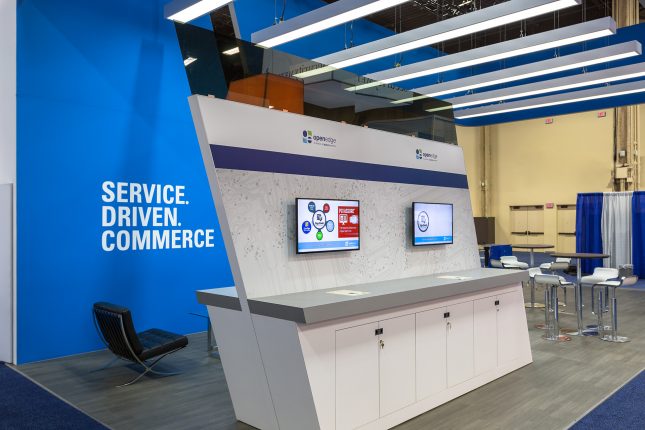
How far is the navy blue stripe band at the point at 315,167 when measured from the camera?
139 inches

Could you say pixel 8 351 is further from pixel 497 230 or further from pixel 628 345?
pixel 497 230

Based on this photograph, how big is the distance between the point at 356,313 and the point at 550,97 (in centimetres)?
720

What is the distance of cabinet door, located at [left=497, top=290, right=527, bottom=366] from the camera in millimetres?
4863

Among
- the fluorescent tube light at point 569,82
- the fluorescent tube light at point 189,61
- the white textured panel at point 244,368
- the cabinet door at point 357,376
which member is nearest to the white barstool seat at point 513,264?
the fluorescent tube light at point 569,82

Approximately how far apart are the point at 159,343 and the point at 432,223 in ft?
9.48

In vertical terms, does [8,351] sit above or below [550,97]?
below

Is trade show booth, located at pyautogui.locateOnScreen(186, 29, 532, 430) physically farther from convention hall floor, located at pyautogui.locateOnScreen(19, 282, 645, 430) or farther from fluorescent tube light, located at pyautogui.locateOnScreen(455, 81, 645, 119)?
fluorescent tube light, located at pyautogui.locateOnScreen(455, 81, 645, 119)

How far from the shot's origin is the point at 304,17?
18.5ft

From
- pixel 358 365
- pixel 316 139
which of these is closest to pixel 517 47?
pixel 316 139

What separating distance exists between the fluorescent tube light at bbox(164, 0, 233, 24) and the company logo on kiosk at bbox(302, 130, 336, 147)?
193cm

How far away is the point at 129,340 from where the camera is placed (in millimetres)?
4484

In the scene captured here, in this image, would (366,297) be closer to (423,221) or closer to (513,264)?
(423,221)

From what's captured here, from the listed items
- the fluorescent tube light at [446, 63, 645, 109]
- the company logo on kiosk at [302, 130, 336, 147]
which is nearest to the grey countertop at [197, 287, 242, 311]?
the company logo on kiosk at [302, 130, 336, 147]

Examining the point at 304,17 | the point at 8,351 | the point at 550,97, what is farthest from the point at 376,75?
the point at 8,351
